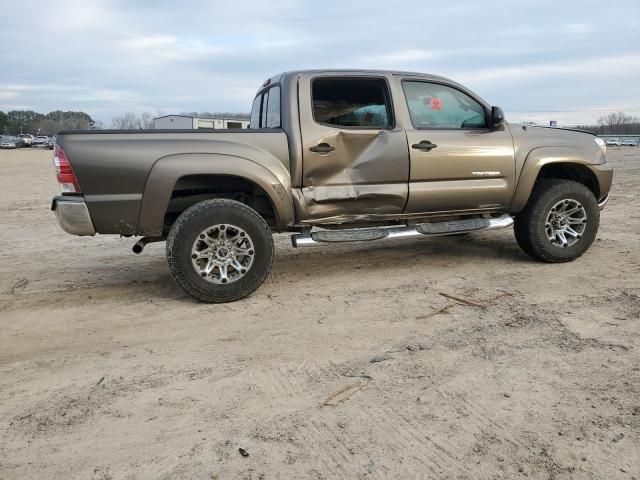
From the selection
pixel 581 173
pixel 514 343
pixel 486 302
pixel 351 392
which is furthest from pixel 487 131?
pixel 351 392

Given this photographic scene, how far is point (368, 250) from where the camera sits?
6.47 m

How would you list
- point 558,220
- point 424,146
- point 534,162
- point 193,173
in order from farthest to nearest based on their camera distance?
point 558,220
point 534,162
point 424,146
point 193,173

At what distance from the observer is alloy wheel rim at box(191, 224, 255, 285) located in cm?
445

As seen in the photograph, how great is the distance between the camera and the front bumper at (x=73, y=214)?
419 centimetres

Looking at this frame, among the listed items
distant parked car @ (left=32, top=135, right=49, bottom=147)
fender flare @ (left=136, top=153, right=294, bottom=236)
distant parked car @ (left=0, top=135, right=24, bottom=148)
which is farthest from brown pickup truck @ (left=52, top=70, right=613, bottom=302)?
distant parked car @ (left=32, top=135, right=49, bottom=147)

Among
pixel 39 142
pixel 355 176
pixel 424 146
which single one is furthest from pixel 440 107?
pixel 39 142

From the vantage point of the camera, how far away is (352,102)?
510cm

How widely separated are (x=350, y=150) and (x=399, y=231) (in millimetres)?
919

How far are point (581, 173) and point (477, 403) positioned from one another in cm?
401

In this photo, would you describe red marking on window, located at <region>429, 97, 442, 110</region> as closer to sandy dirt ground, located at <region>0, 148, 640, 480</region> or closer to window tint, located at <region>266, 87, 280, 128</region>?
window tint, located at <region>266, 87, 280, 128</region>

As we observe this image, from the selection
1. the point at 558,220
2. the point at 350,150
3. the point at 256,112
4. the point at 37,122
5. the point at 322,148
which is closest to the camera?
the point at 322,148

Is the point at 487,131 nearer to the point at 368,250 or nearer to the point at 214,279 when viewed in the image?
the point at 368,250

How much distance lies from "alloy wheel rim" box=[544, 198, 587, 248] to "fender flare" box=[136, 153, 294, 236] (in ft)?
9.60

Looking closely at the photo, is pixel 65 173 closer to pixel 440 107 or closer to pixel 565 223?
pixel 440 107
